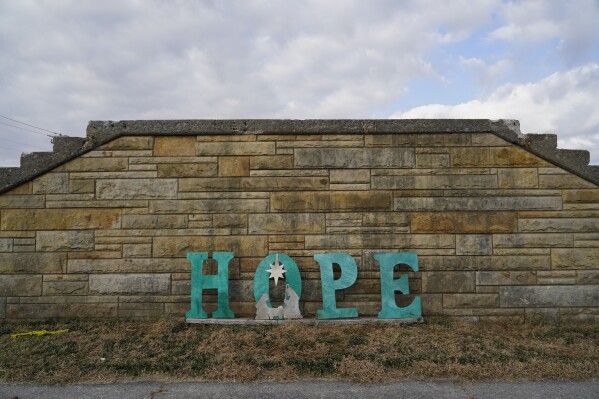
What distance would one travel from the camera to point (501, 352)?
5.05m

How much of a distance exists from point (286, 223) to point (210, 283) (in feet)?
4.86

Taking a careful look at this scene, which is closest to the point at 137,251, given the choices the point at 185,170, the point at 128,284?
the point at 128,284

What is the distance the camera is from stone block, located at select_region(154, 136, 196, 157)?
6578 millimetres

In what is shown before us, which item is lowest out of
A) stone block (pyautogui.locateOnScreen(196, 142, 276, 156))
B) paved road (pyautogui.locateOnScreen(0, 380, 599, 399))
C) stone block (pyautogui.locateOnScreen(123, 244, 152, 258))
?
paved road (pyautogui.locateOnScreen(0, 380, 599, 399))

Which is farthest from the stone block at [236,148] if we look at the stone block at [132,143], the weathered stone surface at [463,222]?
the weathered stone surface at [463,222]

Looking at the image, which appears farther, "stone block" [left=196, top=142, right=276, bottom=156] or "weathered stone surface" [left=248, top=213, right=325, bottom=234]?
"stone block" [left=196, top=142, right=276, bottom=156]

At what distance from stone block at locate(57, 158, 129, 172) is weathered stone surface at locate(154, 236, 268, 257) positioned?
51.4 inches

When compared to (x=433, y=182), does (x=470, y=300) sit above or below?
below

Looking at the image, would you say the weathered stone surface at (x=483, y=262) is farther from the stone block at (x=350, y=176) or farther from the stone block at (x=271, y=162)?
the stone block at (x=271, y=162)

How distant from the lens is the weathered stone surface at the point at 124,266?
639cm

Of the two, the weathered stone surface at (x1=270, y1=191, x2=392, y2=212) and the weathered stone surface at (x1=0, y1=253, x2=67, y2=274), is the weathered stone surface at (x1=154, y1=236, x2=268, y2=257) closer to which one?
the weathered stone surface at (x1=270, y1=191, x2=392, y2=212)

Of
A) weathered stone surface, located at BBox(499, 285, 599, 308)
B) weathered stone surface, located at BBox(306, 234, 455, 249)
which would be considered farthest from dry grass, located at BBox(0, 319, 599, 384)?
weathered stone surface, located at BBox(306, 234, 455, 249)

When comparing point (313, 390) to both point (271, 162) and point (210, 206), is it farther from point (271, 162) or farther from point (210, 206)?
point (271, 162)

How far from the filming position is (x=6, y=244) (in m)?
6.39
